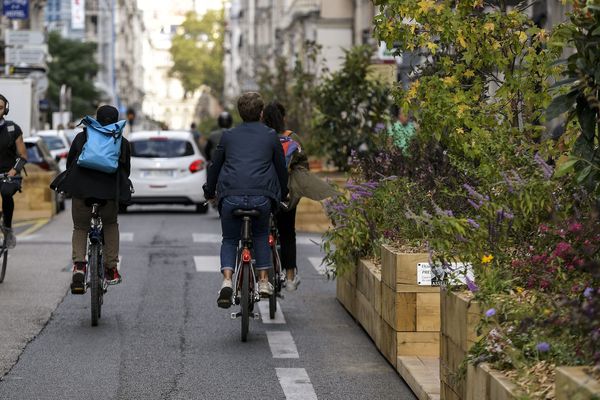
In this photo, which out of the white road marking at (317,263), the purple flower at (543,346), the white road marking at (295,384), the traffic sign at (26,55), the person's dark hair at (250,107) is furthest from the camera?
the traffic sign at (26,55)

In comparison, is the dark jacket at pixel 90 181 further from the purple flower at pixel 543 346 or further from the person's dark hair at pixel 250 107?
the purple flower at pixel 543 346

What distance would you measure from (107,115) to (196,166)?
1610 centimetres

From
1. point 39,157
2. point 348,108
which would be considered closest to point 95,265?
point 348,108

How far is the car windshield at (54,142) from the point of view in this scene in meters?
37.5

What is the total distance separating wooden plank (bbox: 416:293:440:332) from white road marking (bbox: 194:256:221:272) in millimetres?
6814

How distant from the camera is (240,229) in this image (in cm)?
1077

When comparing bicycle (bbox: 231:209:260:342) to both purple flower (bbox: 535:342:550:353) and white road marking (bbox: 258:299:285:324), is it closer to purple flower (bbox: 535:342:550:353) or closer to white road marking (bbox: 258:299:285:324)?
white road marking (bbox: 258:299:285:324)

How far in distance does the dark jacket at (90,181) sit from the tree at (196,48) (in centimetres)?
16700

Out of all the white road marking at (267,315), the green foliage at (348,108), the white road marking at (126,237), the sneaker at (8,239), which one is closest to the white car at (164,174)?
the green foliage at (348,108)

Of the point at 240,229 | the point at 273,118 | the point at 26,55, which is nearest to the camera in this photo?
the point at 240,229

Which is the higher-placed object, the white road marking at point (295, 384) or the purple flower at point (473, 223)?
the purple flower at point (473, 223)

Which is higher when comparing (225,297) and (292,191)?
(292,191)

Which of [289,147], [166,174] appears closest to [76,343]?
[289,147]

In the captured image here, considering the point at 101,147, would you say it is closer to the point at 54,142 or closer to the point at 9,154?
the point at 9,154
